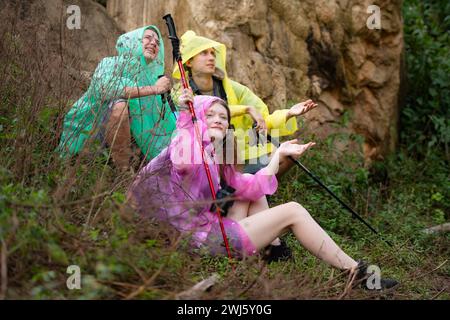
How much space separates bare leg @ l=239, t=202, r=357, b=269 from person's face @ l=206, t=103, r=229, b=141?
666 millimetres

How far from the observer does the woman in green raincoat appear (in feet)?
15.1

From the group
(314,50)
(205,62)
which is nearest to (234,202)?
(205,62)

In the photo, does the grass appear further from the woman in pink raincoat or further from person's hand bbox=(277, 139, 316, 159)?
person's hand bbox=(277, 139, 316, 159)

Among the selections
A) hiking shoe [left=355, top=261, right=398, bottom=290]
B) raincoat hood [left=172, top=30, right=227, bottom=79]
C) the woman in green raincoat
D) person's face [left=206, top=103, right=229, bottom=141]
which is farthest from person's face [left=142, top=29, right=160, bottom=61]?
hiking shoe [left=355, top=261, right=398, bottom=290]

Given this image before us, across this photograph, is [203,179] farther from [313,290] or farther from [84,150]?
[313,290]

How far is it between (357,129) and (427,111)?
3.69 feet

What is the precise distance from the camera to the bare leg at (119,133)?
4527 mm

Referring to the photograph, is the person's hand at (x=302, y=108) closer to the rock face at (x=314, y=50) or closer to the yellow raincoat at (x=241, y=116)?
the yellow raincoat at (x=241, y=116)

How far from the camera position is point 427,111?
838 centimetres

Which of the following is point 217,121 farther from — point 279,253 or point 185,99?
point 279,253

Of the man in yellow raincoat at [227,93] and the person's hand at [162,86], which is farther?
the man in yellow raincoat at [227,93]

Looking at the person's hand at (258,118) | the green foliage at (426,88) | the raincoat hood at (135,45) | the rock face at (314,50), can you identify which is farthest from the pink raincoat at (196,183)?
the green foliage at (426,88)

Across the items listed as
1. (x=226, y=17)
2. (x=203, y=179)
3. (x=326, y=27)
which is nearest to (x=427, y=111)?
(x=326, y=27)

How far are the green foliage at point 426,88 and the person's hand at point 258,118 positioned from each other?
300 cm
